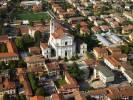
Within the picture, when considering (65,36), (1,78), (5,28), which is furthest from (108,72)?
(5,28)

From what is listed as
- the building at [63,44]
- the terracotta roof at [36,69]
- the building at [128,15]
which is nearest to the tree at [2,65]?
the terracotta roof at [36,69]

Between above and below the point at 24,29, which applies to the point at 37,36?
below

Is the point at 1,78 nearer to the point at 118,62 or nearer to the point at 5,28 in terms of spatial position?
the point at 118,62

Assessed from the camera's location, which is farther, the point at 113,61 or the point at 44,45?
the point at 44,45

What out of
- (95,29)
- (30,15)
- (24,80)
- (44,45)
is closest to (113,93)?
(24,80)

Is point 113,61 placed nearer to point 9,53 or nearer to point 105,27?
point 9,53

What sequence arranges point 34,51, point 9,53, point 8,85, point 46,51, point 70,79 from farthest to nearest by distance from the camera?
point 34,51, point 46,51, point 9,53, point 70,79, point 8,85
